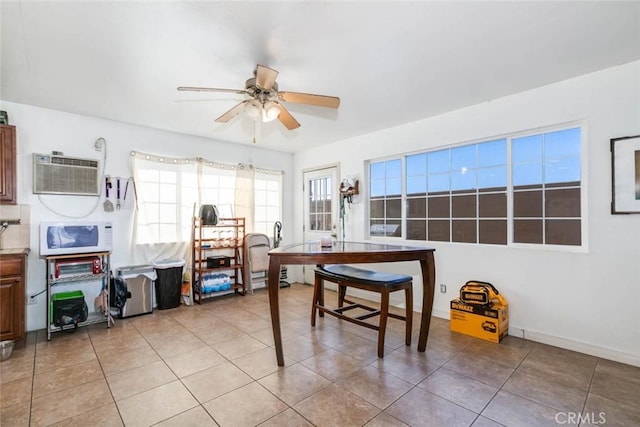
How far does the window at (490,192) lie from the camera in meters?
2.84

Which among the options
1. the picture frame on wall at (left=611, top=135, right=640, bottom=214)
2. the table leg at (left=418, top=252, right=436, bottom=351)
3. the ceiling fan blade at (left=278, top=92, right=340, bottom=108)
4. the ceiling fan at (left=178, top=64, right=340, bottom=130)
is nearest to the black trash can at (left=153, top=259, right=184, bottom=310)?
the ceiling fan at (left=178, top=64, right=340, bottom=130)

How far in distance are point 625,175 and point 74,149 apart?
5.69 meters

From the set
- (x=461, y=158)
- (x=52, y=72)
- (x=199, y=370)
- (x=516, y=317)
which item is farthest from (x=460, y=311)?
(x=52, y=72)

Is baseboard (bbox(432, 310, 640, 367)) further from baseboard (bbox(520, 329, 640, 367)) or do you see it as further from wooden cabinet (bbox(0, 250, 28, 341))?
wooden cabinet (bbox(0, 250, 28, 341))

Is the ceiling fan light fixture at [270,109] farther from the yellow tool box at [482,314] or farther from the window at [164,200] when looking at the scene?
the yellow tool box at [482,314]

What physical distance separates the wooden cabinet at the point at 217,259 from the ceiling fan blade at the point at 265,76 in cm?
263

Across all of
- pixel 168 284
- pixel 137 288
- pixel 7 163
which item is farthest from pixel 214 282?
pixel 7 163

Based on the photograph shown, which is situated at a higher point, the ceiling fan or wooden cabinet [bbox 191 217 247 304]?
the ceiling fan

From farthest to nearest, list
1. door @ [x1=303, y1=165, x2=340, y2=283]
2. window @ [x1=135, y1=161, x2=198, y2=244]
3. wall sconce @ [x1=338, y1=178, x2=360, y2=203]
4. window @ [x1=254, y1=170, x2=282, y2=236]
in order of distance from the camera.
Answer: window @ [x1=254, y1=170, x2=282, y2=236] < door @ [x1=303, y1=165, x2=340, y2=283] < wall sconce @ [x1=338, y1=178, x2=360, y2=203] < window @ [x1=135, y1=161, x2=198, y2=244]

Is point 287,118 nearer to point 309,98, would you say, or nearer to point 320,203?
point 309,98

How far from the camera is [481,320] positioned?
2975mm

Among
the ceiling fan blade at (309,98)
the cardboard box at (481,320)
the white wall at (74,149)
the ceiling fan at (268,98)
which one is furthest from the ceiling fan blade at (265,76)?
the cardboard box at (481,320)

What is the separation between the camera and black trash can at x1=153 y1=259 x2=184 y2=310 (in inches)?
155

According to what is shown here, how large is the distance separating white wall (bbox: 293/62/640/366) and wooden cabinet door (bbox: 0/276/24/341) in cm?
453
